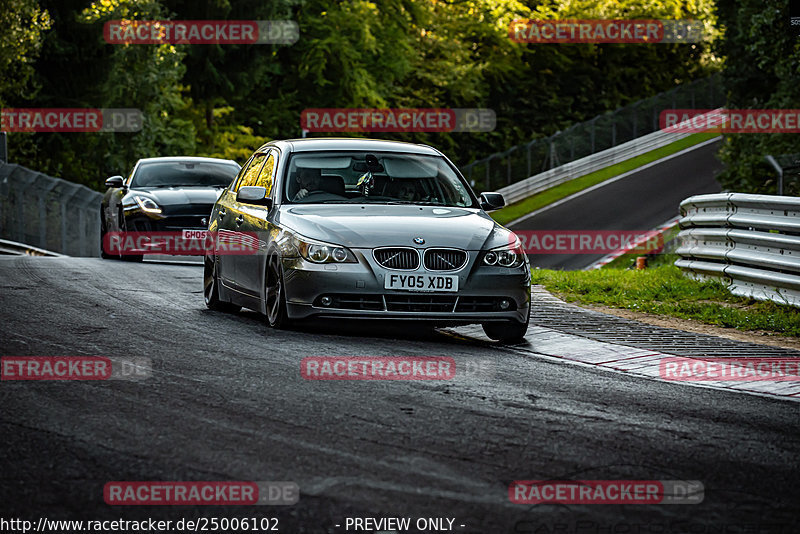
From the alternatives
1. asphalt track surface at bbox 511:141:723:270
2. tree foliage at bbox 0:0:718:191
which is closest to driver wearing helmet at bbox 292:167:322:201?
asphalt track surface at bbox 511:141:723:270

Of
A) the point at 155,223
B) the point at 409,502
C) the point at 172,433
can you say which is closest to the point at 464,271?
the point at 172,433

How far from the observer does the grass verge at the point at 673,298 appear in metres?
11.8

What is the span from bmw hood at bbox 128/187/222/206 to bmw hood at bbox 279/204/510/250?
8480mm

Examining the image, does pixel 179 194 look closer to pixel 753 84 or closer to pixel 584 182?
pixel 753 84

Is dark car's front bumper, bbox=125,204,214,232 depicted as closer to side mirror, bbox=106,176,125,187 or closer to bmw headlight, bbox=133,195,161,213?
bmw headlight, bbox=133,195,161,213

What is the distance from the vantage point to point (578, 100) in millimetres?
62281

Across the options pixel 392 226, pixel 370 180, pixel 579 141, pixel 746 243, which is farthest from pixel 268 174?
pixel 579 141

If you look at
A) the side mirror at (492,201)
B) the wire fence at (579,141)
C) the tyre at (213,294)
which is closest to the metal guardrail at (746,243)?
the side mirror at (492,201)

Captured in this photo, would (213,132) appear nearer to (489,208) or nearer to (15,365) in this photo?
(489,208)

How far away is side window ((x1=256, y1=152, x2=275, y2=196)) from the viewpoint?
449 inches

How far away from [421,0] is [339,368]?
49.2 metres

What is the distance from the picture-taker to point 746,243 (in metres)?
13.2

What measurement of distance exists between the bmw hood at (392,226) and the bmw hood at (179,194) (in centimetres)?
848

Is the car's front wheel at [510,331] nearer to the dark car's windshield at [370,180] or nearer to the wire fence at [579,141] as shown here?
the dark car's windshield at [370,180]
